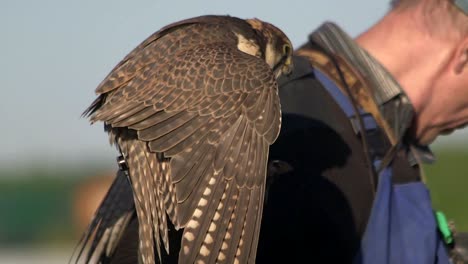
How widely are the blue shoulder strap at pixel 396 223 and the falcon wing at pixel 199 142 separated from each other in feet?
1.51

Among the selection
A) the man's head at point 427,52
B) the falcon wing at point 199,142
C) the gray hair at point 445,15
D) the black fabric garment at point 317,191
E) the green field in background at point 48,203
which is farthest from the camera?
the green field in background at point 48,203

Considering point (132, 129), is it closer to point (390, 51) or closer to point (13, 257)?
point (390, 51)

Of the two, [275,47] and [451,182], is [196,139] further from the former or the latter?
[451,182]

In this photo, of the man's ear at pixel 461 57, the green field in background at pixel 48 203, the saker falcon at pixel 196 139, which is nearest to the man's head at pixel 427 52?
the man's ear at pixel 461 57

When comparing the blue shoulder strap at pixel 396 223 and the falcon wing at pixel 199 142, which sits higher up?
the falcon wing at pixel 199 142

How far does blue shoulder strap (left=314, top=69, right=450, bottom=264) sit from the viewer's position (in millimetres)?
4422

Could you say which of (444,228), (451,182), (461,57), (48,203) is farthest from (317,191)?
(48,203)

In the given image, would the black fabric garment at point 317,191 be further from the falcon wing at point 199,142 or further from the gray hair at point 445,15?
the gray hair at point 445,15

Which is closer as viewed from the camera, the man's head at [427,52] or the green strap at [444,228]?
the green strap at [444,228]

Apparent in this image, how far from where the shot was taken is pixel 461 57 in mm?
5301

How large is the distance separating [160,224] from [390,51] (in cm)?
146

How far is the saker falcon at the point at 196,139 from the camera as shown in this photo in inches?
160

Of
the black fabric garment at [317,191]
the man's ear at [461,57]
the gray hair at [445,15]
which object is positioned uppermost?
the gray hair at [445,15]

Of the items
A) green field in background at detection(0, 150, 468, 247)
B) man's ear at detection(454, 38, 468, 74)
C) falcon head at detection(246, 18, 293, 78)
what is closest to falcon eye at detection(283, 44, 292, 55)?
falcon head at detection(246, 18, 293, 78)
